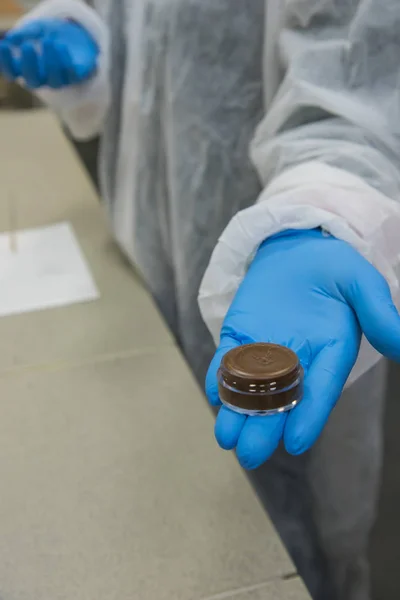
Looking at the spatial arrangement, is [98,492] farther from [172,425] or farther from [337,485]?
[337,485]

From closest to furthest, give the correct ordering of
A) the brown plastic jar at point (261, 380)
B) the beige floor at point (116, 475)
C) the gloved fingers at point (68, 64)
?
the brown plastic jar at point (261, 380) < the beige floor at point (116, 475) < the gloved fingers at point (68, 64)

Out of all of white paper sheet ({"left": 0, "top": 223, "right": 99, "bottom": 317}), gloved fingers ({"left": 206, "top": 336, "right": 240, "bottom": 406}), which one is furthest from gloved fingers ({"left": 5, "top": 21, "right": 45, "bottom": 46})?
gloved fingers ({"left": 206, "top": 336, "right": 240, "bottom": 406})

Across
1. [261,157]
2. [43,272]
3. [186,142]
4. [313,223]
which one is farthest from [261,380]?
[43,272]

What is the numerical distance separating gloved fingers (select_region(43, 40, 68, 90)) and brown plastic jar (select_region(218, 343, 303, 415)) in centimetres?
59

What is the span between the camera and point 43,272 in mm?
985

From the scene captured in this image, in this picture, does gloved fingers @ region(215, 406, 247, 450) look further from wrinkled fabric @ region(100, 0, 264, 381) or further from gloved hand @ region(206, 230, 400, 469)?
A: wrinkled fabric @ region(100, 0, 264, 381)

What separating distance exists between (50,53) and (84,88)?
62mm

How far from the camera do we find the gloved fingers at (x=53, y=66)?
0.89 metres

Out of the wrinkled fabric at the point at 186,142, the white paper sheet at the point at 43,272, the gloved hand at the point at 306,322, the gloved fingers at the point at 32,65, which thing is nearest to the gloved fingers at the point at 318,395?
the gloved hand at the point at 306,322

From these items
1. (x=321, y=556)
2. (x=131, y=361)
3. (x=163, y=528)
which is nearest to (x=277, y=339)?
(x=163, y=528)

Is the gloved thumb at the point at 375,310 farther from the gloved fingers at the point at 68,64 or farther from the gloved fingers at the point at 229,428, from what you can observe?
the gloved fingers at the point at 68,64

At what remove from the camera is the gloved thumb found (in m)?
0.48

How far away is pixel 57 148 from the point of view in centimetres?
142

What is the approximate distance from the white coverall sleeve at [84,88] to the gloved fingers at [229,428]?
61cm
